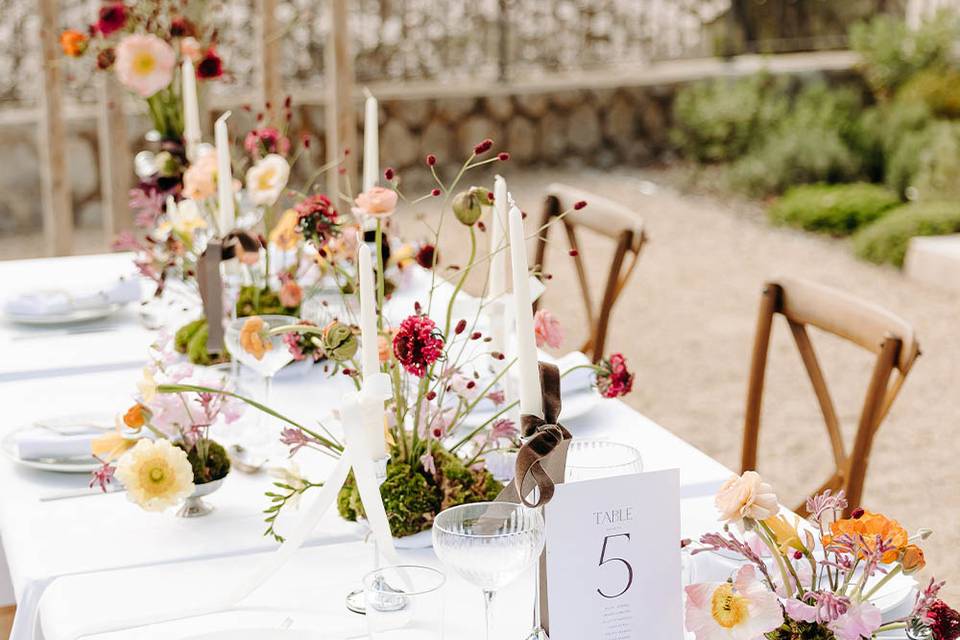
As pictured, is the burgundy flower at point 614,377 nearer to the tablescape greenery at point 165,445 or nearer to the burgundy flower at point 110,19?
the tablescape greenery at point 165,445

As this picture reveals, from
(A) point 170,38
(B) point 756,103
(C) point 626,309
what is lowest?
(C) point 626,309

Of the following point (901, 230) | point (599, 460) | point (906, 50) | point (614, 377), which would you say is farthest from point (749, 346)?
point (906, 50)

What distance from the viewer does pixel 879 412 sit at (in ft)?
6.86

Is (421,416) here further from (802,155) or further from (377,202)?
(802,155)

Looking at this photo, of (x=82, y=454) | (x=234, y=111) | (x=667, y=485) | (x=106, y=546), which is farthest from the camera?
(x=234, y=111)

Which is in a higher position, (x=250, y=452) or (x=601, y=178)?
(x=250, y=452)

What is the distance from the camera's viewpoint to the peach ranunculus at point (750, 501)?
3.79 ft

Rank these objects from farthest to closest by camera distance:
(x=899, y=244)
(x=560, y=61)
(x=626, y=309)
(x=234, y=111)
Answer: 1. (x=560, y=61)
2. (x=234, y=111)
3. (x=899, y=244)
4. (x=626, y=309)

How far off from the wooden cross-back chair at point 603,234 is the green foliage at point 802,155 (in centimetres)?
447

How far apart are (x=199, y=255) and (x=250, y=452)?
53 centimetres

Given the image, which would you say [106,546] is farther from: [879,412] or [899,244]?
[899,244]

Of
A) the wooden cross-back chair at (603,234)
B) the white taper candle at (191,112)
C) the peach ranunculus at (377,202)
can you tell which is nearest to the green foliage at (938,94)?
the wooden cross-back chair at (603,234)

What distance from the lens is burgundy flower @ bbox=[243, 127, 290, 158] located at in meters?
2.45

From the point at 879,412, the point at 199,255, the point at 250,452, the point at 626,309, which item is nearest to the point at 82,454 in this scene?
the point at 250,452
